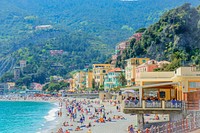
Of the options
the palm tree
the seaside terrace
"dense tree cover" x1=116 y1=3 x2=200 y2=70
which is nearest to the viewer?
the seaside terrace

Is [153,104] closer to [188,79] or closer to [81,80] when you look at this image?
[188,79]

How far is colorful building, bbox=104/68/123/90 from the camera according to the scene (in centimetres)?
9562

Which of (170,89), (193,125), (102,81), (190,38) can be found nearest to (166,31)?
(190,38)

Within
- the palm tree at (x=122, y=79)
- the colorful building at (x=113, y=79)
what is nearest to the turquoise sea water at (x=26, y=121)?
the palm tree at (x=122, y=79)

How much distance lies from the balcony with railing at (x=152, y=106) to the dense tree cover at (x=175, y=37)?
49.0m

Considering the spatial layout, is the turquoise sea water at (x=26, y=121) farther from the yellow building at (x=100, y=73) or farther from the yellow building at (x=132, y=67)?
the yellow building at (x=100, y=73)

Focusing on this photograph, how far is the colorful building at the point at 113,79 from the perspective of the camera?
95.6m

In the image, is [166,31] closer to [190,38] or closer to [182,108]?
[190,38]

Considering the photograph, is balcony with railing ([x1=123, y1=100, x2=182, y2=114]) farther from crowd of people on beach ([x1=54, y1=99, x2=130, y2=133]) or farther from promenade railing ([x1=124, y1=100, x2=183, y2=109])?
crowd of people on beach ([x1=54, y1=99, x2=130, y2=133])

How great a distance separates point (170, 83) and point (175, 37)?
5704cm

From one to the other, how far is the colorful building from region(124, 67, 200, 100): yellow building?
6453cm

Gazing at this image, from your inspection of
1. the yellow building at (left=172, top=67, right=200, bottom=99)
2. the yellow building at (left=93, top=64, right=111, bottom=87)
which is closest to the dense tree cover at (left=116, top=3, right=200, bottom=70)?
the yellow building at (left=93, top=64, right=111, bottom=87)

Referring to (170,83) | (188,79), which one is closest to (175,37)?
(170,83)

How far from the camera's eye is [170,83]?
987 inches
